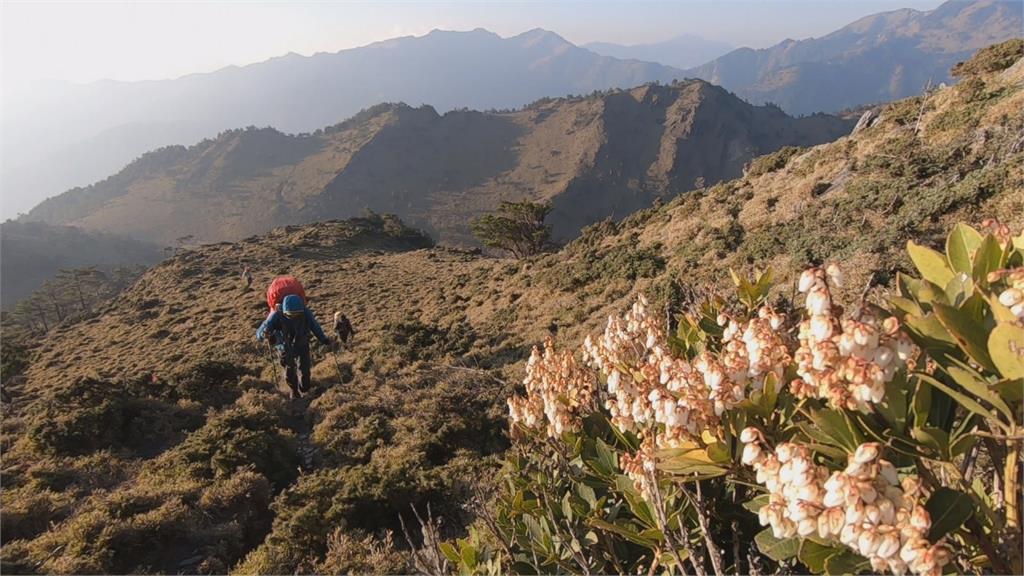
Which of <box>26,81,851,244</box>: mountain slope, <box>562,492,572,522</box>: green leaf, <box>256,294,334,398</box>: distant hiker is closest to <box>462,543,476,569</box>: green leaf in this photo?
<box>562,492,572,522</box>: green leaf

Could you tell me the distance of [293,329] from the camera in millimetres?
10219

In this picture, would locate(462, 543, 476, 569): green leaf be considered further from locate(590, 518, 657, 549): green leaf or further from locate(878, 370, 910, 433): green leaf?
locate(878, 370, 910, 433): green leaf

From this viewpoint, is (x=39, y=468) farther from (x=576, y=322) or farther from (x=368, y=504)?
(x=576, y=322)

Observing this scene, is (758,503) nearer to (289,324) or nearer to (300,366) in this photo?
(289,324)

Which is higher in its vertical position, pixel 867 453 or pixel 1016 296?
pixel 1016 296

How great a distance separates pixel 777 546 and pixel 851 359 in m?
0.70

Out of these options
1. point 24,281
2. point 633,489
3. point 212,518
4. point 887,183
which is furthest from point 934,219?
point 24,281

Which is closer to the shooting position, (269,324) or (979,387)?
(979,387)

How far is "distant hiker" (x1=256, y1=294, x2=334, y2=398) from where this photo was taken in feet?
32.4

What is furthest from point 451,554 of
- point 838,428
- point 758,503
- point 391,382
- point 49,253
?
point 49,253

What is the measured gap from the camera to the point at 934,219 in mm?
10273

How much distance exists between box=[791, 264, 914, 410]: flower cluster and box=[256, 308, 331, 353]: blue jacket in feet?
32.1

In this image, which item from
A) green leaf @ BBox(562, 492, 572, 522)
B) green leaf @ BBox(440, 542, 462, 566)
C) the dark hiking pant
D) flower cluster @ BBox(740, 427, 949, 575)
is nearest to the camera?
flower cluster @ BBox(740, 427, 949, 575)

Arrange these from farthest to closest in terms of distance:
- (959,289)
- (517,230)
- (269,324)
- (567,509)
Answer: (517,230)
(269,324)
(567,509)
(959,289)
